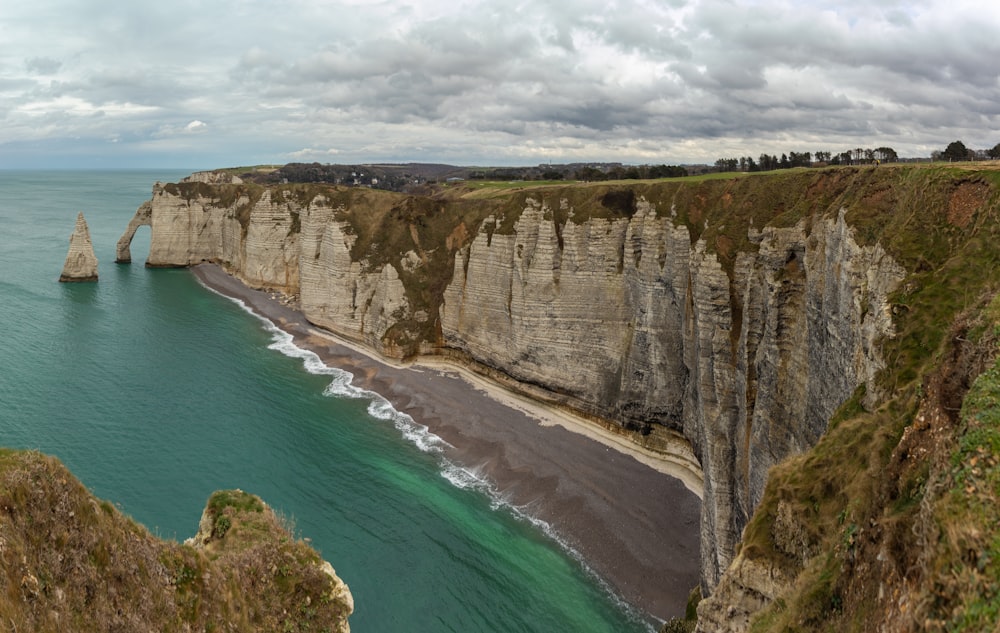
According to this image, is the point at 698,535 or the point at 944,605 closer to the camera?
the point at 944,605

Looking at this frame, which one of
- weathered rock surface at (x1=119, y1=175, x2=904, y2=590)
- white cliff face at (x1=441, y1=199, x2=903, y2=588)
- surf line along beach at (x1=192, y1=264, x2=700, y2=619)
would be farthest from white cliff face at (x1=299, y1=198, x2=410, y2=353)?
white cliff face at (x1=441, y1=199, x2=903, y2=588)

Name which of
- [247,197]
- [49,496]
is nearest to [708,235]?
[49,496]

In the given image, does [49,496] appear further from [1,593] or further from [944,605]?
[944,605]

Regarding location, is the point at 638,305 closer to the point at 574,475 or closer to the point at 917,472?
the point at 574,475

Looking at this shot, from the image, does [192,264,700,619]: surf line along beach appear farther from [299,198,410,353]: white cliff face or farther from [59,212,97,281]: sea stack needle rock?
[59,212,97,281]: sea stack needle rock

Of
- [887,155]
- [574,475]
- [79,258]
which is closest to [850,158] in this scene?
[887,155]

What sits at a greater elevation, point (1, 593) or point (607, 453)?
point (1, 593)
